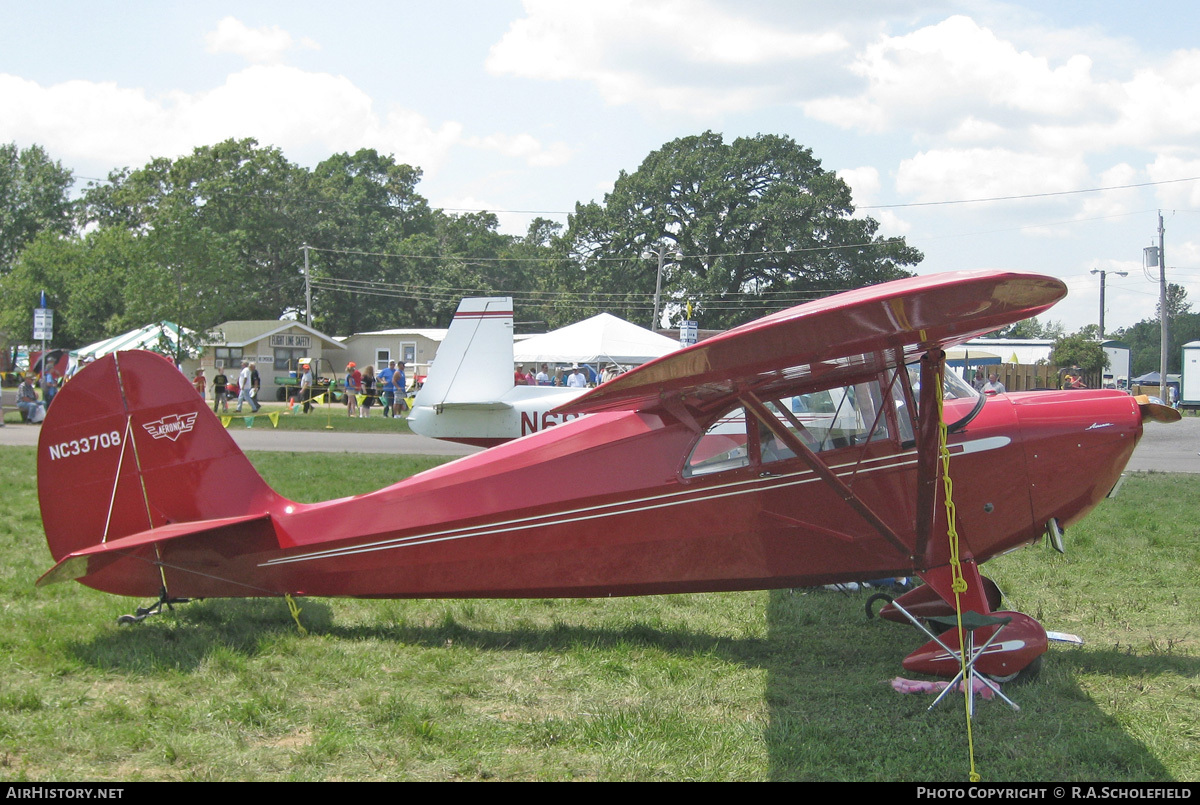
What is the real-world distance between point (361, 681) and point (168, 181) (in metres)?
67.2

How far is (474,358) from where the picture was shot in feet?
44.6

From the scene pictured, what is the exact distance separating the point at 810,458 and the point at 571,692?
185cm

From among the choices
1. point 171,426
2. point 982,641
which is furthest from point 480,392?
point 982,641

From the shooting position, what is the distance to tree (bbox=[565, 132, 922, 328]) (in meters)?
54.2

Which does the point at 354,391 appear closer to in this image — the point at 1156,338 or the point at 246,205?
the point at 246,205

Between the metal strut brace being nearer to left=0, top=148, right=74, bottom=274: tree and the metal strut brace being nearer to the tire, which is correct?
the tire

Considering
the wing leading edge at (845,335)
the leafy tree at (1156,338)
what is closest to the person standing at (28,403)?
the wing leading edge at (845,335)

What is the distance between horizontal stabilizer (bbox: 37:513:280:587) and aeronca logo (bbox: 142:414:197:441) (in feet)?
1.90

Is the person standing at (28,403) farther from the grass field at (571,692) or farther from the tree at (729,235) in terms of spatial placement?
the tree at (729,235)

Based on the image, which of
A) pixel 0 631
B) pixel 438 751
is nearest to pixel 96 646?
pixel 0 631

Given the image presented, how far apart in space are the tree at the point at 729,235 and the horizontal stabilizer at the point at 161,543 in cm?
4775

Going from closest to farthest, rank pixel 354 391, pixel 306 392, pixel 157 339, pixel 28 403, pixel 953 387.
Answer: pixel 953 387 → pixel 28 403 → pixel 354 391 → pixel 157 339 → pixel 306 392

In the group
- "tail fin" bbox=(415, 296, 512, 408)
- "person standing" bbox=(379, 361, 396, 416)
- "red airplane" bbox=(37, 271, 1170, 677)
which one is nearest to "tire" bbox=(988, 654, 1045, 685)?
"red airplane" bbox=(37, 271, 1170, 677)

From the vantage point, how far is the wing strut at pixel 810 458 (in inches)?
198
